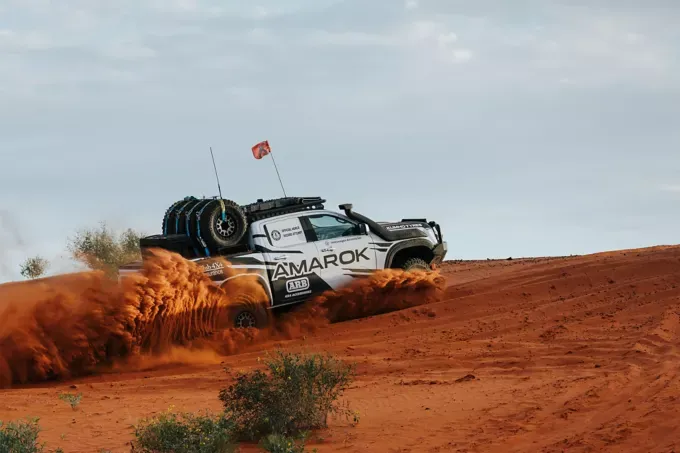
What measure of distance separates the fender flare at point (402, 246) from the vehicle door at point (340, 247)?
0.31 m

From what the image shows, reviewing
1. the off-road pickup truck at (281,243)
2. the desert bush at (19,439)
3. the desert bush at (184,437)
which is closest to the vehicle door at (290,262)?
the off-road pickup truck at (281,243)

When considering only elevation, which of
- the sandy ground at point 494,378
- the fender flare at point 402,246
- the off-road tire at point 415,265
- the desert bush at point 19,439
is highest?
the fender flare at point 402,246

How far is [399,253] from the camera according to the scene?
1777cm

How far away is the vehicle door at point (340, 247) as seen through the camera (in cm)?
1653

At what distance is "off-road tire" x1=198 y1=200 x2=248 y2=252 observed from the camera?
1552 centimetres

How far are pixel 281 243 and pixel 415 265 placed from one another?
293 centimetres

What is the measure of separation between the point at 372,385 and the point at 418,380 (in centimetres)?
63

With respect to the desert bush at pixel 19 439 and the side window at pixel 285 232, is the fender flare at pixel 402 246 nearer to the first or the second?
the side window at pixel 285 232

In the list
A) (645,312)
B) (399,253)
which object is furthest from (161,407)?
(645,312)

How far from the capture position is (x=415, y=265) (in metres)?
17.8

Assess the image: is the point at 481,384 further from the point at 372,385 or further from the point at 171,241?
the point at 171,241

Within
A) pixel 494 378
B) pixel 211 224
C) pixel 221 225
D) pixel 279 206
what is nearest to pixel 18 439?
pixel 494 378

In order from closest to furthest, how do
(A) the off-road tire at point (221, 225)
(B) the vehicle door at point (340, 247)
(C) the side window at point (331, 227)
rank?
(A) the off-road tire at point (221, 225), (B) the vehicle door at point (340, 247), (C) the side window at point (331, 227)

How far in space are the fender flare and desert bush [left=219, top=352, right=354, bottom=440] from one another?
721 cm
